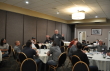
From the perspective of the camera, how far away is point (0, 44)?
5.01m

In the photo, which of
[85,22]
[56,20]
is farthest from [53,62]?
[85,22]

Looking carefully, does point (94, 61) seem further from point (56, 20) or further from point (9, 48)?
point (56, 20)

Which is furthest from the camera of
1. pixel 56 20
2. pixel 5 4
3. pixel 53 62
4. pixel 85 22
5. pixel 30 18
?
pixel 85 22

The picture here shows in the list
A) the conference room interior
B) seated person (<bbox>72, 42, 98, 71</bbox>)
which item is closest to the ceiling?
the conference room interior

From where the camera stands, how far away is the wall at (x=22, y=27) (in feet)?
18.5

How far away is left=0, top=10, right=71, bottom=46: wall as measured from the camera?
563 centimetres

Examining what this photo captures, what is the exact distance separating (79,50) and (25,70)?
158 cm

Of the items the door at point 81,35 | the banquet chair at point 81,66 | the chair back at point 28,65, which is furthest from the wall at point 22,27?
the banquet chair at point 81,66

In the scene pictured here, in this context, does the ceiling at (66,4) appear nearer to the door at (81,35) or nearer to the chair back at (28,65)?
the chair back at (28,65)

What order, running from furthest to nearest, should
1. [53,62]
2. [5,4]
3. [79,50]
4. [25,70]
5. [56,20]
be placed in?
[56,20]
[5,4]
[53,62]
[79,50]
[25,70]

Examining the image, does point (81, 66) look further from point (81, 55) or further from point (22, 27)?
point (22, 27)

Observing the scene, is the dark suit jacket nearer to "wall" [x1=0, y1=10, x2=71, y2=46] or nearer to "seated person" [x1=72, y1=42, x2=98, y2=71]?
"seated person" [x1=72, y1=42, x2=98, y2=71]

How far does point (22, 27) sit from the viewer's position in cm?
655

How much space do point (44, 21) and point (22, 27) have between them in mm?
2373
